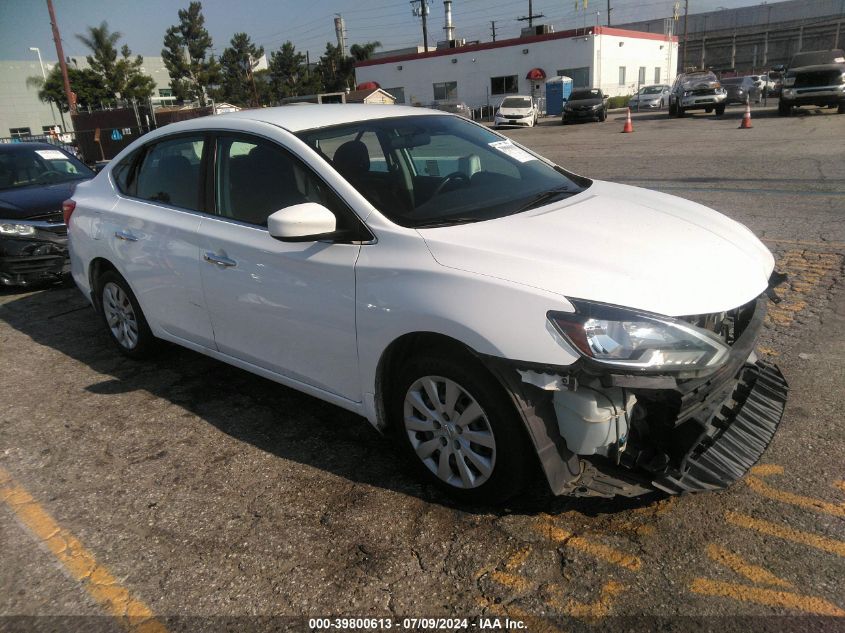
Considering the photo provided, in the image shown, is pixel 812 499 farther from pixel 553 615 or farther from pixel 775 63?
pixel 775 63

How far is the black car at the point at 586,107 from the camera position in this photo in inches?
1255

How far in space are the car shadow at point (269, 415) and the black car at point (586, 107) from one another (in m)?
30.0

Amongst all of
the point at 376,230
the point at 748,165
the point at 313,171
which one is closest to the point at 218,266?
the point at 313,171

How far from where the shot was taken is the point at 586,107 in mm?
31828

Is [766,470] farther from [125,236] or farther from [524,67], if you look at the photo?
[524,67]

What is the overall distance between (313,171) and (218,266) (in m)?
0.80

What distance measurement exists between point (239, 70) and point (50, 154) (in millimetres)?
76615

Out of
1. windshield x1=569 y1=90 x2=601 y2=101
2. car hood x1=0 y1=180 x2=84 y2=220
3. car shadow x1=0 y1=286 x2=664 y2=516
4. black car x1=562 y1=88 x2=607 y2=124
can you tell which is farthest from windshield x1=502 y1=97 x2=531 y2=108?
car shadow x1=0 y1=286 x2=664 y2=516

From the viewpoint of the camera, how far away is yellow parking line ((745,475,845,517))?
271 centimetres

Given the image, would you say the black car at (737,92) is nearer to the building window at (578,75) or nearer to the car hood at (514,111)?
the car hood at (514,111)

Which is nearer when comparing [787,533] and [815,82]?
[787,533]

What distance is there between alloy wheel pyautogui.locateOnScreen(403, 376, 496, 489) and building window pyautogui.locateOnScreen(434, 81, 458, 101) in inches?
2002

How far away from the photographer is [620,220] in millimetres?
3084

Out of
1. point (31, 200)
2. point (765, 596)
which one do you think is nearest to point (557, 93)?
point (31, 200)
